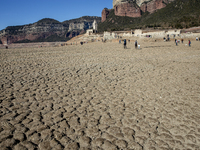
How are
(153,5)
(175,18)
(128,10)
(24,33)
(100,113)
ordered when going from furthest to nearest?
(24,33)
(128,10)
(153,5)
(175,18)
(100,113)

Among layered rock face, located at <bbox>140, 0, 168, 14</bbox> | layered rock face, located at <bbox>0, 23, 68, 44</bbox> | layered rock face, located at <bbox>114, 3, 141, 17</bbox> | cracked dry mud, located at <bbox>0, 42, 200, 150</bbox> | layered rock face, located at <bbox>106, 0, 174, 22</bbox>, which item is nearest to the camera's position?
cracked dry mud, located at <bbox>0, 42, 200, 150</bbox>

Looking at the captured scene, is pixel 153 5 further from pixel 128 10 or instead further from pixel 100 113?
pixel 100 113

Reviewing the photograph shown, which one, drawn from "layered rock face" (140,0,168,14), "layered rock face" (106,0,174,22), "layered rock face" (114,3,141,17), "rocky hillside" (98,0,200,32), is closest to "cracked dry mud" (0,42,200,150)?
"rocky hillside" (98,0,200,32)

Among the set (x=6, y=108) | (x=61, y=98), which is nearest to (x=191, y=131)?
(x=61, y=98)

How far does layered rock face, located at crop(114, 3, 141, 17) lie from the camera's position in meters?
134

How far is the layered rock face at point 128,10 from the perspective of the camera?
134m

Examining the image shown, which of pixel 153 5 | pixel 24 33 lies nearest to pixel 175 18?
pixel 153 5

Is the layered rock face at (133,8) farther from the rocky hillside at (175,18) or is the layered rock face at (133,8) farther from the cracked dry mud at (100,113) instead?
the cracked dry mud at (100,113)

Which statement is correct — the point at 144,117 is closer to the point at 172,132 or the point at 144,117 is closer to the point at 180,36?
the point at 172,132

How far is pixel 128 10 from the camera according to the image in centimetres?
13525

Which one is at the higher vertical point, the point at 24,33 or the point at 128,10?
the point at 128,10

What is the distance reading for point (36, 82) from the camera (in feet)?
20.3

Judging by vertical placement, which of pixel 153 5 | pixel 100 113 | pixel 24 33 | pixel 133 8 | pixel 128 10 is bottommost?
pixel 100 113

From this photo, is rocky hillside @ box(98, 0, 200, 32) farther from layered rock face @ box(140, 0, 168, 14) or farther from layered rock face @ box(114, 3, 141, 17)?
layered rock face @ box(140, 0, 168, 14)
